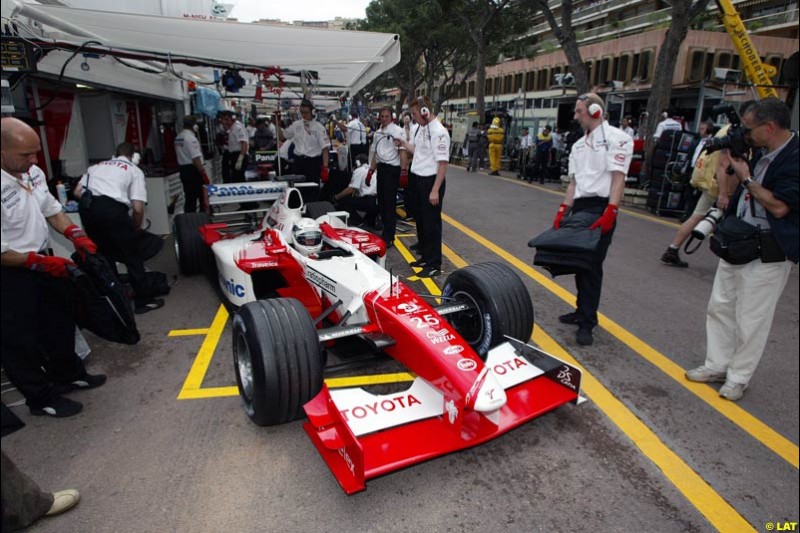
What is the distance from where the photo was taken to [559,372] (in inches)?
116

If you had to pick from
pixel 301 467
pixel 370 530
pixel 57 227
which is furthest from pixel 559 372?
pixel 57 227

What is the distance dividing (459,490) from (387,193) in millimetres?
5057

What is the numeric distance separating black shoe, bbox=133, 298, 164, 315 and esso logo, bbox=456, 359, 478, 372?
3.62m

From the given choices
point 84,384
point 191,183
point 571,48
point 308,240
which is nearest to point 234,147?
point 191,183

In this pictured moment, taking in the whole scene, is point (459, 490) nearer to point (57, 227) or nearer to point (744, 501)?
point (744, 501)

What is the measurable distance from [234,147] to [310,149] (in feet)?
12.8

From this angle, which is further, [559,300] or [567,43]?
[567,43]

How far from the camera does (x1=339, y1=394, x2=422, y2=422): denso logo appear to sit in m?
2.61

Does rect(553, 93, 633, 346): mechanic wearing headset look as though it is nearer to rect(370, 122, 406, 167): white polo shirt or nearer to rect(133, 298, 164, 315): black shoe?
rect(370, 122, 406, 167): white polo shirt

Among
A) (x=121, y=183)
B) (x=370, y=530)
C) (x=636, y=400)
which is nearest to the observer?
(x=370, y=530)

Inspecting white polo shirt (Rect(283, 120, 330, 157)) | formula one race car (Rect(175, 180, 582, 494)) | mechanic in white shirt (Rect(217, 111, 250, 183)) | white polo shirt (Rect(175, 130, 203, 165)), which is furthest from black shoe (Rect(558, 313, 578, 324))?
mechanic in white shirt (Rect(217, 111, 250, 183))

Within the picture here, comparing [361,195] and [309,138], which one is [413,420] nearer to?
[361,195]

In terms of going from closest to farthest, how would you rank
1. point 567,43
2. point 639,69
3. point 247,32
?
1. point 247,32
2. point 567,43
3. point 639,69

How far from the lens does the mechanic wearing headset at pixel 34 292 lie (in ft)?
8.33
